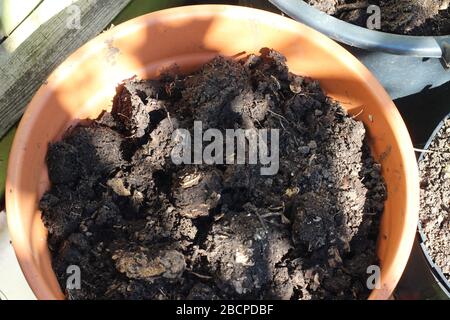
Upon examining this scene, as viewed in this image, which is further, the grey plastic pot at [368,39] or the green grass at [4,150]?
the green grass at [4,150]

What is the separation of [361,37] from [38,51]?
0.85 metres

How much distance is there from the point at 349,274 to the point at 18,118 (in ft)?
3.26

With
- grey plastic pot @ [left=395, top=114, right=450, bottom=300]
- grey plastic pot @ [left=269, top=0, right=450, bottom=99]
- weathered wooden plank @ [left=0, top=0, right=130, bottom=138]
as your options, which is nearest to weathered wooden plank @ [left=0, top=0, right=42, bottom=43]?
weathered wooden plank @ [left=0, top=0, right=130, bottom=138]

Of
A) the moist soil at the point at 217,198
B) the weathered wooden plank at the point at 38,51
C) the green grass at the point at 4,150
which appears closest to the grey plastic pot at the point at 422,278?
the moist soil at the point at 217,198

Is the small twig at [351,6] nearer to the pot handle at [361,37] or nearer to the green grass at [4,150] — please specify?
the pot handle at [361,37]

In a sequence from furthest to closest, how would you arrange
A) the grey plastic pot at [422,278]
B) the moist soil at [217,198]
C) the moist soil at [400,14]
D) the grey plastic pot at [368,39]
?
the moist soil at [400,14]
the grey plastic pot at [422,278]
the grey plastic pot at [368,39]
the moist soil at [217,198]

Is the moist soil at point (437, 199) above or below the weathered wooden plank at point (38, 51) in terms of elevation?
below

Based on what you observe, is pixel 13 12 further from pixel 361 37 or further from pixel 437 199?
pixel 437 199

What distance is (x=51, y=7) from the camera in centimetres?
145

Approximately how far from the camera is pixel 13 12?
4.50 ft

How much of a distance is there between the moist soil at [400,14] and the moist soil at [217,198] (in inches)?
11.5

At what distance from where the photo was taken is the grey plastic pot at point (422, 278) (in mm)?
1391
